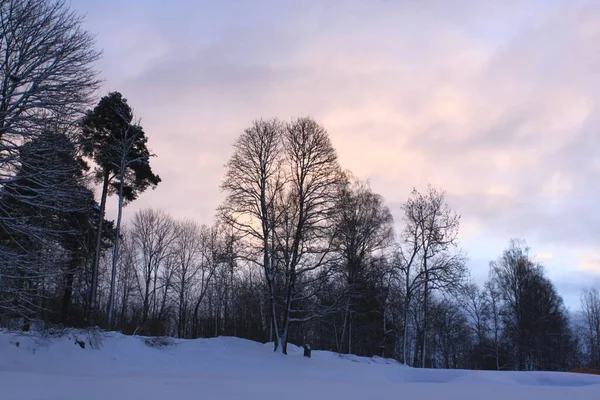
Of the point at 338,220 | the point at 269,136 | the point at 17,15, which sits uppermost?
the point at 269,136

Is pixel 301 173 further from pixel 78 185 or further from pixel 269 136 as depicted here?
pixel 78 185

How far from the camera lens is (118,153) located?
28.1 metres

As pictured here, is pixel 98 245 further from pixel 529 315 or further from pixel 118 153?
pixel 529 315

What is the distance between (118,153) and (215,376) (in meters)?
17.6

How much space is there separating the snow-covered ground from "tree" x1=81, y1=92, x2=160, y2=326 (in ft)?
26.1

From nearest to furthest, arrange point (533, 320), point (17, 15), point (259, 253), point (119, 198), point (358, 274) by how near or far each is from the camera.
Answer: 1. point (17, 15)
2. point (259, 253)
3. point (119, 198)
4. point (358, 274)
5. point (533, 320)

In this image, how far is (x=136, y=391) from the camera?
938 centimetres

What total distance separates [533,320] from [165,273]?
3842 centimetres

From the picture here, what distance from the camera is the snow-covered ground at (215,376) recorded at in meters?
9.68

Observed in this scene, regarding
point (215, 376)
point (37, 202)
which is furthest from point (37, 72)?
point (215, 376)

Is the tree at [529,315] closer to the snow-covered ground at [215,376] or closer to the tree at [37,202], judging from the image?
the snow-covered ground at [215,376]

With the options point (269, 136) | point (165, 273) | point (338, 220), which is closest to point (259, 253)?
point (338, 220)

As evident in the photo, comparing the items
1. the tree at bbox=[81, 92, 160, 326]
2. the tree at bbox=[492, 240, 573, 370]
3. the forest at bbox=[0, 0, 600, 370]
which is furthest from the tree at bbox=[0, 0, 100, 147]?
the tree at bbox=[492, 240, 573, 370]

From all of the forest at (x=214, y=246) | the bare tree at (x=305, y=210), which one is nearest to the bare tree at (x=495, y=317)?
the forest at (x=214, y=246)
